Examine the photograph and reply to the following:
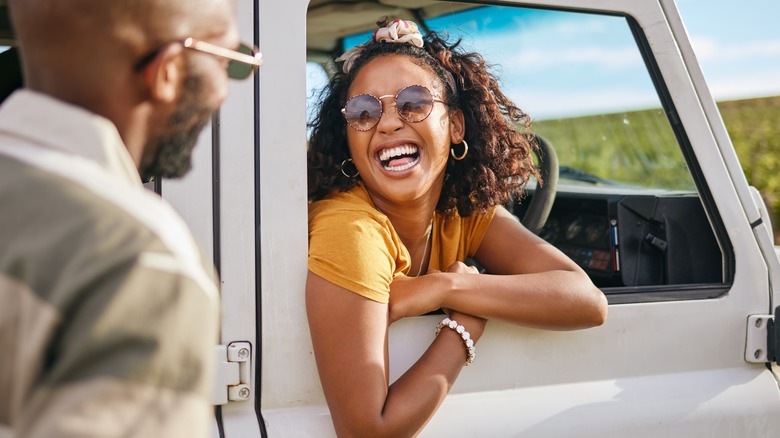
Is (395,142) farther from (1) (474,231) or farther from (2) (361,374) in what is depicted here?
(2) (361,374)

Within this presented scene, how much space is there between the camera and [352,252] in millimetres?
1627

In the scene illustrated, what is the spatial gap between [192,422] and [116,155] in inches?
9.9

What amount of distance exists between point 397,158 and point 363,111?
12 centimetres

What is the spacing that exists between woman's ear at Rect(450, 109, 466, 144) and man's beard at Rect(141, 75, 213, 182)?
114cm

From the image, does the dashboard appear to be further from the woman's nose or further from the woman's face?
the woman's nose

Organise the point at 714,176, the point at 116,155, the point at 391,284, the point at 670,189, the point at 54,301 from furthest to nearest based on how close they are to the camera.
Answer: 1. the point at 670,189
2. the point at 714,176
3. the point at 391,284
4. the point at 116,155
5. the point at 54,301

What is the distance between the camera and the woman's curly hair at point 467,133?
1.96 metres

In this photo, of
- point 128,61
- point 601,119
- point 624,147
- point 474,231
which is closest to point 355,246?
point 474,231

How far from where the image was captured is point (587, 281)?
6.08 ft

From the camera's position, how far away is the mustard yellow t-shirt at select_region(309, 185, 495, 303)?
1.60 meters

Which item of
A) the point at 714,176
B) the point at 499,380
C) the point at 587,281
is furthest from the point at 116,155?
the point at 714,176

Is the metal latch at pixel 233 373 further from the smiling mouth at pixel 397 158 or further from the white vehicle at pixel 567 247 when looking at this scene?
the smiling mouth at pixel 397 158

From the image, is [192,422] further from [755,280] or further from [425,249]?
[755,280]

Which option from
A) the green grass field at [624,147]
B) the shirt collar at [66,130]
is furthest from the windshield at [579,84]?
the shirt collar at [66,130]
